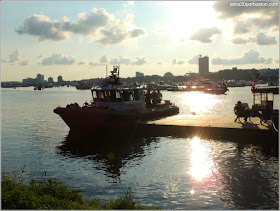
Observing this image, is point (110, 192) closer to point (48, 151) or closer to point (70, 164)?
point (70, 164)

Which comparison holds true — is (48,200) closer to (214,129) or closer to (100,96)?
(214,129)

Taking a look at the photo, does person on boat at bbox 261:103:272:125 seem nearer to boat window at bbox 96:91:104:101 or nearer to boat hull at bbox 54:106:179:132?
boat hull at bbox 54:106:179:132

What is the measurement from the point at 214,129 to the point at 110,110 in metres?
8.81


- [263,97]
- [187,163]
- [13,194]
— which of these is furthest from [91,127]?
[13,194]

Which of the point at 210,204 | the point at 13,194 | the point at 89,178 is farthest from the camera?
the point at 89,178

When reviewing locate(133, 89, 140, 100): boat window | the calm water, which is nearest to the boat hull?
the calm water

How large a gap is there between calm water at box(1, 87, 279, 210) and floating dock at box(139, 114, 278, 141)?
560 millimetres

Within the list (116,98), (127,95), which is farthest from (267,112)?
(116,98)

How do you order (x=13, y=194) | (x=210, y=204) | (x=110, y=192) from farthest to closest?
(x=110, y=192) < (x=210, y=204) < (x=13, y=194)

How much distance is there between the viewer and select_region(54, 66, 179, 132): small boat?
25297 millimetres

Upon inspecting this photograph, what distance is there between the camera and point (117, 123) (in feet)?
85.2

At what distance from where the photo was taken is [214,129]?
23328 millimetres

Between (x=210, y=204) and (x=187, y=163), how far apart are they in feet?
18.6

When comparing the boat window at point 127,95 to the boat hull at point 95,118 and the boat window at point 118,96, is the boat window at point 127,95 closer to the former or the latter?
the boat window at point 118,96
